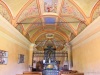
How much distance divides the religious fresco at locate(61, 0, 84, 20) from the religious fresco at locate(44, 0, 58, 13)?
477mm

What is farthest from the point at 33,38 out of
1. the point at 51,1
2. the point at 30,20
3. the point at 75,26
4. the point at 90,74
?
the point at 90,74

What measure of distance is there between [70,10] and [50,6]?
3.56 feet

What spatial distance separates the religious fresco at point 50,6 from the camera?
252 inches

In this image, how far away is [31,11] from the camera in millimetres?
6957

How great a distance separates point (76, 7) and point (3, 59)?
13.5ft

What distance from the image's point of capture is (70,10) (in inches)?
267

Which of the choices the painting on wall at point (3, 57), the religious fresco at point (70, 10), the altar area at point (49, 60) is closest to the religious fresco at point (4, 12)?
the painting on wall at point (3, 57)

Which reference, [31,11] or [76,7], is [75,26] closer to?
[76,7]

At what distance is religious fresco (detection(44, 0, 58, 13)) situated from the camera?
6.40 metres

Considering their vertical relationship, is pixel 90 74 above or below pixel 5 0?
below

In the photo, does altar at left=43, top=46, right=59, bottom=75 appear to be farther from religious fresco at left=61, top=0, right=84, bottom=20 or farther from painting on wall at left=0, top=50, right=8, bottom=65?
painting on wall at left=0, top=50, right=8, bottom=65

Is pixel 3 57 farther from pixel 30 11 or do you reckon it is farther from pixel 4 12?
pixel 30 11

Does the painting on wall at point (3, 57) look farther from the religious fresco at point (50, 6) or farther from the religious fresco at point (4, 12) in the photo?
the religious fresco at point (50, 6)

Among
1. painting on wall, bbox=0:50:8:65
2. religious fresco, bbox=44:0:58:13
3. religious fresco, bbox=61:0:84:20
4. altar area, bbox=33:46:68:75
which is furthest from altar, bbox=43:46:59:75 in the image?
painting on wall, bbox=0:50:8:65
